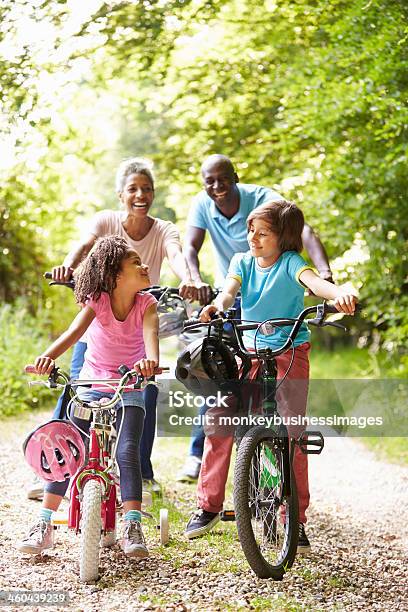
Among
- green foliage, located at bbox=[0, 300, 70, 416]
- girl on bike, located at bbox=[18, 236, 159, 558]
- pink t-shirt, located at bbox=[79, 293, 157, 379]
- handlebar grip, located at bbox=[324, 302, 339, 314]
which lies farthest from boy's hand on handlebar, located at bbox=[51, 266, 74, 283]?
green foliage, located at bbox=[0, 300, 70, 416]

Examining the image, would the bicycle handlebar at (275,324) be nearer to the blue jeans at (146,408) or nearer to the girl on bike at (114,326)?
the girl on bike at (114,326)

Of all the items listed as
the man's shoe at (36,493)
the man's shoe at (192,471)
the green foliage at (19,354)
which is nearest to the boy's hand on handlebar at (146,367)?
the man's shoe at (36,493)

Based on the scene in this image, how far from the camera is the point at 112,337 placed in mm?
3820

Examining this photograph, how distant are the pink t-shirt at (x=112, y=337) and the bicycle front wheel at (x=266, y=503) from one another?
71 centimetres

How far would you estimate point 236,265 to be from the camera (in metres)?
3.83

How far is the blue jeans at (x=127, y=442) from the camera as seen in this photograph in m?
3.58

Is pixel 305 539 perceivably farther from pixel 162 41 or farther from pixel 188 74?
pixel 188 74

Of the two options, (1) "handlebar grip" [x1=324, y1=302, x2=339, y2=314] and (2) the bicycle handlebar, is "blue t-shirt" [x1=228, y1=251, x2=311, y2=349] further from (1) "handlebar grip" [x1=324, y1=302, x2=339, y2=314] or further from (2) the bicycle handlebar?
(1) "handlebar grip" [x1=324, y1=302, x2=339, y2=314]

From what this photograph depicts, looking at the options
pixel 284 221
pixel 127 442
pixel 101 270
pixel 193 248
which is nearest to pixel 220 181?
pixel 193 248

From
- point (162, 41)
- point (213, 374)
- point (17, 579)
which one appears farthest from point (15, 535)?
point (162, 41)

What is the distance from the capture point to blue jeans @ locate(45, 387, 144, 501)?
141 inches

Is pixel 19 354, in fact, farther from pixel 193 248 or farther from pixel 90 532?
pixel 90 532

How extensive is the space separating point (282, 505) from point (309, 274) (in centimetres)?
93

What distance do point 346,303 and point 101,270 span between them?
1.14 metres
